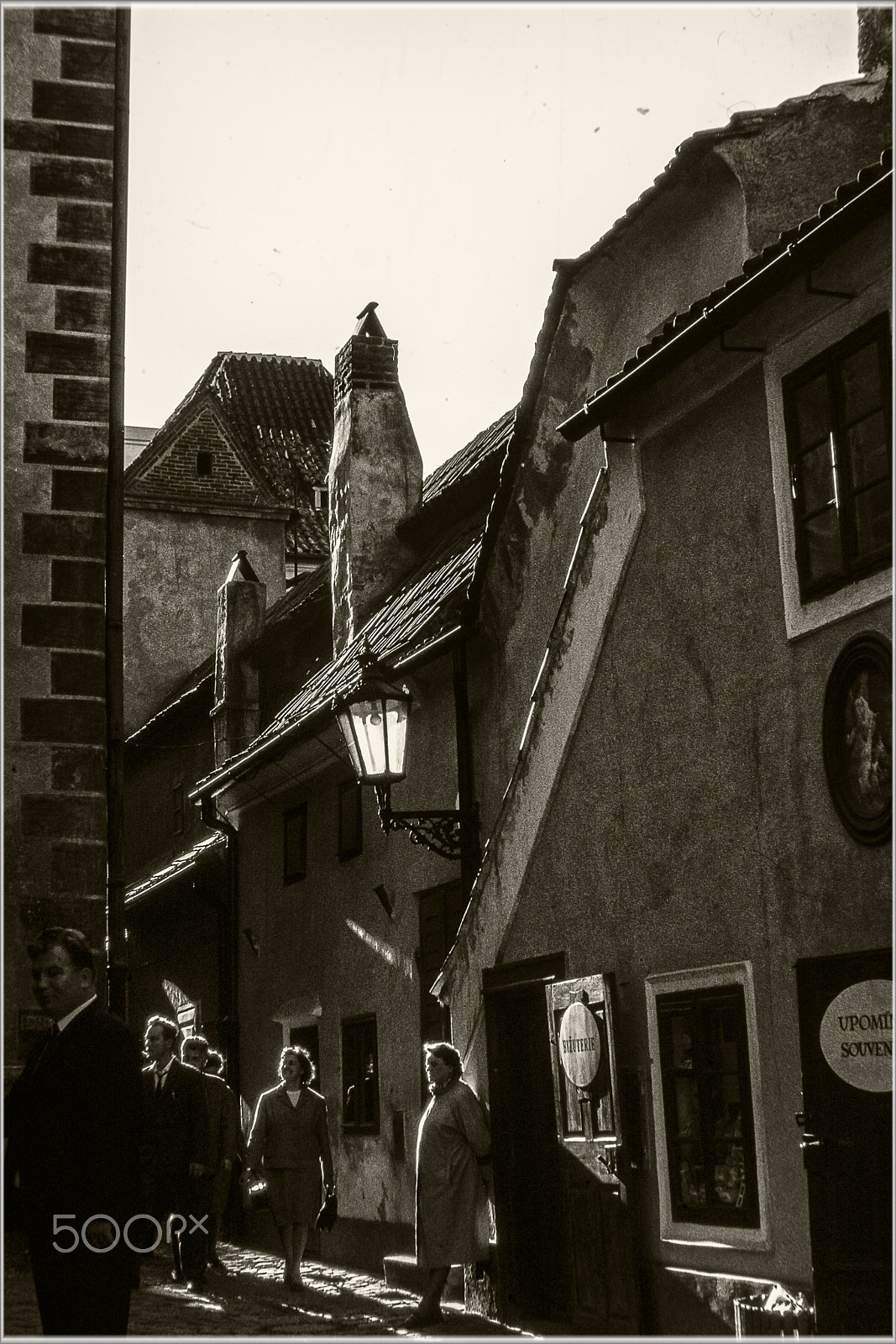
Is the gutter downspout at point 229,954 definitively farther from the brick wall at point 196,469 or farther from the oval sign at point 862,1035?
the oval sign at point 862,1035

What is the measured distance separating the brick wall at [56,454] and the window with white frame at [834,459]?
3.30 metres

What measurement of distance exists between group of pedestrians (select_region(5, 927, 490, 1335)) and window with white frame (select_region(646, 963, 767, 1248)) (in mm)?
1664

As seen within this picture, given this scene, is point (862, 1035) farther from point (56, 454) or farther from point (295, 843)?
point (295, 843)

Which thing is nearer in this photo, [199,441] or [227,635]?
[227,635]

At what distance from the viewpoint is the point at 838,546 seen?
842 centimetres

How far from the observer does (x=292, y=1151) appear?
534 inches

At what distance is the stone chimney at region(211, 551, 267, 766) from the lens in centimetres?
2183

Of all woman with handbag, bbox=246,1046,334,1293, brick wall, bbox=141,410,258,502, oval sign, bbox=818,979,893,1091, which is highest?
brick wall, bbox=141,410,258,502

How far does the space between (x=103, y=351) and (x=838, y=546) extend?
3.75 m

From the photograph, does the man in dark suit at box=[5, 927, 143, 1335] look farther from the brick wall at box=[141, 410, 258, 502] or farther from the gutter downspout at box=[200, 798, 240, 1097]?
the brick wall at box=[141, 410, 258, 502]

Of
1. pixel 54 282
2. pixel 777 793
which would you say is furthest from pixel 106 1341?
pixel 54 282

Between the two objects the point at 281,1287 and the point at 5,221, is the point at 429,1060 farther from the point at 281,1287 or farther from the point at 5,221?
the point at 5,221

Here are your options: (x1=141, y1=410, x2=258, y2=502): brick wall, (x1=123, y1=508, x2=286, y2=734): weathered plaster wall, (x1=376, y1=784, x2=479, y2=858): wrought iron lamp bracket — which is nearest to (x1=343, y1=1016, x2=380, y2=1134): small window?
(x1=376, y1=784, x2=479, y2=858): wrought iron lamp bracket

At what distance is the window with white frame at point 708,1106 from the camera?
9023 millimetres
